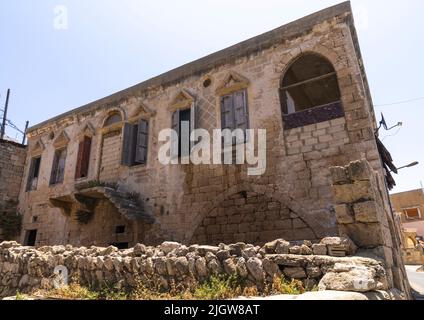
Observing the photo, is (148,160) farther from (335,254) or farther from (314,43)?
(335,254)

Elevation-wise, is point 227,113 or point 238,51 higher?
point 238,51

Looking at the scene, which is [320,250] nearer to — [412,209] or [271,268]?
[271,268]

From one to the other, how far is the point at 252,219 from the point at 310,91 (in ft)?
18.7

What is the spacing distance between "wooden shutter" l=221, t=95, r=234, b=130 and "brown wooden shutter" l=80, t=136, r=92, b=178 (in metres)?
5.85

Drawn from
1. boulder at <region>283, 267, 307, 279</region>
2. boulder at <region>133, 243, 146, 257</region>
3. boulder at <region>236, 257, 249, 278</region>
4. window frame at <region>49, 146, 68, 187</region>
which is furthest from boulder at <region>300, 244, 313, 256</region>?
window frame at <region>49, 146, 68, 187</region>

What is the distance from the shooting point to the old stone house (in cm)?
677

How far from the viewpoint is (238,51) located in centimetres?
873

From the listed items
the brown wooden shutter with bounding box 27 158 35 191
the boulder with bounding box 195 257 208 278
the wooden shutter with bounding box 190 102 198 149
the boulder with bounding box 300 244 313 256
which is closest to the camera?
the boulder with bounding box 300 244 313 256

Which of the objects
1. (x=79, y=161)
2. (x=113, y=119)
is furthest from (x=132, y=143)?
(x=79, y=161)

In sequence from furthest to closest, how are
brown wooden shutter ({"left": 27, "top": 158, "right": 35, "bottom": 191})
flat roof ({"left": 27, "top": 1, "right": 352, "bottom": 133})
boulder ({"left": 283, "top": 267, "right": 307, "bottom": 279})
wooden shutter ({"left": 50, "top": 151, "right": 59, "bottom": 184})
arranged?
brown wooden shutter ({"left": 27, "top": 158, "right": 35, "bottom": 191}) → wooden shutter ({"left": 50, "top": 151, "right": 59, "bottom": 184}) → flat roof ({"left": 27, "top": 1, "right": 352, "bottom": 133}) → boulder ({"left": 283, "top": 267, "right": 307, "bottom": 279})

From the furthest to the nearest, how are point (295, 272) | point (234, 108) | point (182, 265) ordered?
point (234, 108)
point (182, 265)
point (295, 272)

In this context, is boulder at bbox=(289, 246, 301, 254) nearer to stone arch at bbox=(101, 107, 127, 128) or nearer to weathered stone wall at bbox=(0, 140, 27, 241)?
stone arch at bbox=(101, 107, 127, 128)

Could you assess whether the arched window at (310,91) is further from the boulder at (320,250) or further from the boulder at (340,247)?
the boulder at (320,250)
